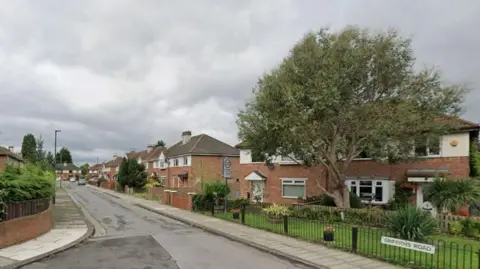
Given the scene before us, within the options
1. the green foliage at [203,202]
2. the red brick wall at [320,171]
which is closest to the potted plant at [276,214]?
the red brick wall at [320,171]

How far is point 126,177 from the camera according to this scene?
2234 inches

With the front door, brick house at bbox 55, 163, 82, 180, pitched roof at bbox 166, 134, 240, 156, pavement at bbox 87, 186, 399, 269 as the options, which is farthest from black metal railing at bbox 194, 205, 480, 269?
brick house at bbox 55, 163, 82, 180

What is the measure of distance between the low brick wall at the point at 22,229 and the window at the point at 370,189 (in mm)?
17623

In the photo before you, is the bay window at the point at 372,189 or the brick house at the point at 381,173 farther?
the bay window at the point at 372,189

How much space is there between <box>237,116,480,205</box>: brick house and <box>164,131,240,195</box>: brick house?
516 inches

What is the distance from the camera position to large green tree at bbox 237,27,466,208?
17.5 meters

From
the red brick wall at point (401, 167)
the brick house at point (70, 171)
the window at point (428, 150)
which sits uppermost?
the window at point (428, 150)

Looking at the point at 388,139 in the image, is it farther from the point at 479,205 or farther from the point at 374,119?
the point at 479,205

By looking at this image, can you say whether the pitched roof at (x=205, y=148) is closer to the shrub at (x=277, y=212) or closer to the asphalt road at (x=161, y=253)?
the shrub at (x=277, y=212)

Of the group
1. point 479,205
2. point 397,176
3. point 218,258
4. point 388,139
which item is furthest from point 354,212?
point 218,258

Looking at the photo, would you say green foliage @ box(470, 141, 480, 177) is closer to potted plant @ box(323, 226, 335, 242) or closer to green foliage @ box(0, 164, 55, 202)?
potted plant @ box(323, 226, 335, 242)

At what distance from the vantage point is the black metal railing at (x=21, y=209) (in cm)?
1338

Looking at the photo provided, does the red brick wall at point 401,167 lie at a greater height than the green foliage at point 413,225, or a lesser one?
greater

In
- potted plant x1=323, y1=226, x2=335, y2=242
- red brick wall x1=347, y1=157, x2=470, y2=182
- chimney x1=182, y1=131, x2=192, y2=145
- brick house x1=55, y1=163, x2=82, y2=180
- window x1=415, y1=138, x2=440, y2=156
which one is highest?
chimney x1=182, y1=131, x2=192, y2=145
